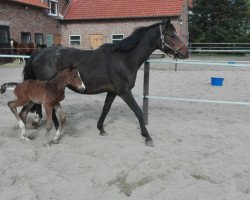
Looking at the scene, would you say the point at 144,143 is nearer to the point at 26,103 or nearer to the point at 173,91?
the point at 26,103

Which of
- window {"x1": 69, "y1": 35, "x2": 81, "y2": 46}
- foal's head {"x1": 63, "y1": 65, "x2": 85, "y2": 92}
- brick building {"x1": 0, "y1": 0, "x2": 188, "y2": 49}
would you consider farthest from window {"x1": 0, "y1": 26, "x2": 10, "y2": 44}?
foal's head {"x1": 63, "y1": 65, "x2": 85, "y2": 92}

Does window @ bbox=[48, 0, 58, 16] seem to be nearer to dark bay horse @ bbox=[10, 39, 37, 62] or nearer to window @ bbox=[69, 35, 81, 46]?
window @ bbox=[69, 35, 81, 46]

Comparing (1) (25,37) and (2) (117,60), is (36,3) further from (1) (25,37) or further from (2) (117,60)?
(2) (117,60)

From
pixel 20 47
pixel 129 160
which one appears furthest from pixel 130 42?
pixel 20 47

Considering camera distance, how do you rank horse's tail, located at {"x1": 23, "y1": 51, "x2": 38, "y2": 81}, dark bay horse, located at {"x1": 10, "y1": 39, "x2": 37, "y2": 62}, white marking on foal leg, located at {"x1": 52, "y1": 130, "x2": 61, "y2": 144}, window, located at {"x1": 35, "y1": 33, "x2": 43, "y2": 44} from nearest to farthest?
white marking on foal leg, located at {"x1": 52, "y1": 130, "x2": 61, "y2": 144} < horse's tail, located at {"x1": 23, "y1": 51, "x2": 38, "y2": 81} < dark bay horse, located at {"x1": 10, "y1": 39, "x2": 37, "y2": 62} < window, located at {"x1": 35, "y1": 33, "x2": 43, "y2": 44}

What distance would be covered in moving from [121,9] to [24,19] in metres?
8.74

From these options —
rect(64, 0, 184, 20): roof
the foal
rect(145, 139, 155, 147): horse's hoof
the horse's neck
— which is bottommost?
rect(145, 139, 155, 147): horse's hoof

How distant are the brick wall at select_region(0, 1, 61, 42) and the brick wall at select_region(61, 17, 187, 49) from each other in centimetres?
198

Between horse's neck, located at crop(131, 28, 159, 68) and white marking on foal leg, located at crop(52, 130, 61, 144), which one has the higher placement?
horse's neck, located at crop(131, 28, 159, 68)

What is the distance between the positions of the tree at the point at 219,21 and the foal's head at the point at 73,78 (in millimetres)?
29901

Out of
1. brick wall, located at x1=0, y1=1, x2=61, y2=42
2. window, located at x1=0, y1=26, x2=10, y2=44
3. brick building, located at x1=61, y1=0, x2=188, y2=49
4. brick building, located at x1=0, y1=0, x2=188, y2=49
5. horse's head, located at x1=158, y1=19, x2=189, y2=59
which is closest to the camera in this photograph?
horse's head, located at x1=158, y1=19, x2=189, y2=59

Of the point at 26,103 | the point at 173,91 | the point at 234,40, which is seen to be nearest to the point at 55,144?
the point at 26,103

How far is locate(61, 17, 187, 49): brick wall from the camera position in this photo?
94.1 ft

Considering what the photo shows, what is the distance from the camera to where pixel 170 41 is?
17.2ft
